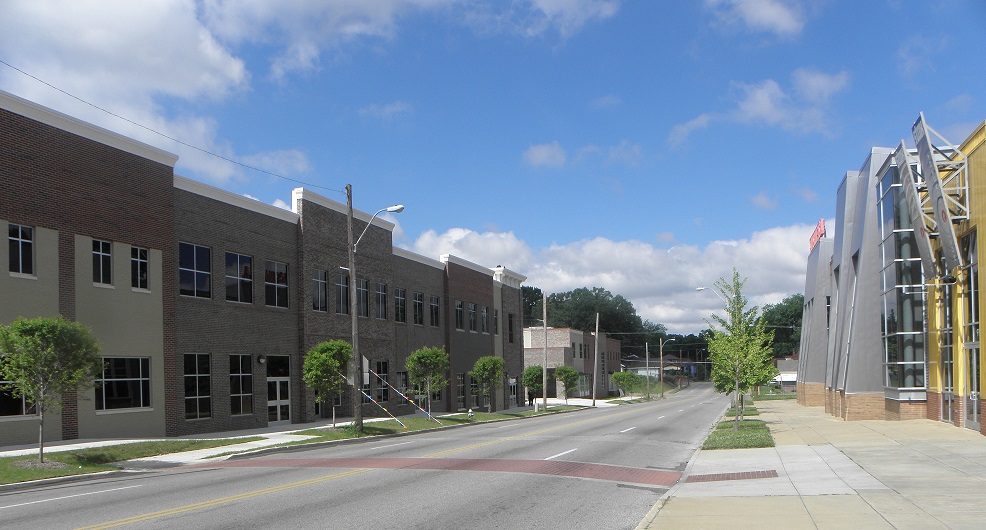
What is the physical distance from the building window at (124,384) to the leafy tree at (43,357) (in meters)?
5.88

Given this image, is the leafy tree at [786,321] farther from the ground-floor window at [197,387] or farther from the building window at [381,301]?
the ground-floor window at [197,387]

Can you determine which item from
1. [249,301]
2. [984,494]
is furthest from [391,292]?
[984,494]

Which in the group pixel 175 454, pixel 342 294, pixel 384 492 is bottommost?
pixel 175 454

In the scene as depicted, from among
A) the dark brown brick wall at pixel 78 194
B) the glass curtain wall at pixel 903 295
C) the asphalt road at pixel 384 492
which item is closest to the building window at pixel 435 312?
the dark brown brick wall at pixel 78 194

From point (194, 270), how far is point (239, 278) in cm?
257

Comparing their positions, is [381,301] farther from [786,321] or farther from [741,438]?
[786,321]

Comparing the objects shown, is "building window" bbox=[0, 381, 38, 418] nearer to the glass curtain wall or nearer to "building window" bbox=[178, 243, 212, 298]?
"building window" bbox=[178, 243, 212, 298]

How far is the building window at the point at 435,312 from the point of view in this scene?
50656 millimetres

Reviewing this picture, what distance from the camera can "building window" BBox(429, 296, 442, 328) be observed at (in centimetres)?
5066

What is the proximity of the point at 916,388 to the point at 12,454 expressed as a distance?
28.7 metres

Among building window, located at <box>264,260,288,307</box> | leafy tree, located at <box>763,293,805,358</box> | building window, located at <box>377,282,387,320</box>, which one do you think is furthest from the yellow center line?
leafy tree, located at <box>763,293,805,358</box>

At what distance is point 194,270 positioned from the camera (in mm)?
29828

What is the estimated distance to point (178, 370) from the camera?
28.5 metres

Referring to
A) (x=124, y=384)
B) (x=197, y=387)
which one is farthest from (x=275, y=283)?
(x=124, y=384)
